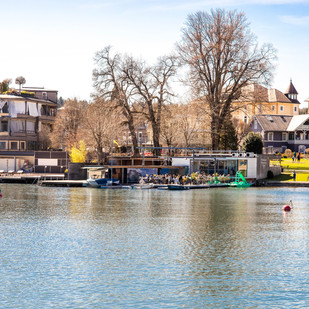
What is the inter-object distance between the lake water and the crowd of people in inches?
776

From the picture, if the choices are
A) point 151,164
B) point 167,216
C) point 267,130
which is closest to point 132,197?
point 167,216

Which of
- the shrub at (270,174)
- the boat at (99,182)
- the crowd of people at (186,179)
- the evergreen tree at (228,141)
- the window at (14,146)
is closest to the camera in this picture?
the boat at (99,182)

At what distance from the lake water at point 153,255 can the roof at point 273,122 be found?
215ft

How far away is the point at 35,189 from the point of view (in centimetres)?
7650

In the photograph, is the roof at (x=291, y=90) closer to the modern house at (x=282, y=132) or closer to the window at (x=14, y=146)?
the modern house at (x=282, y=132)

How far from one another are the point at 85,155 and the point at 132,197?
32.1 metres

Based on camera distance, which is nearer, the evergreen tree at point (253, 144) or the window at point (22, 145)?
the evergreen tree at point (253, 144)

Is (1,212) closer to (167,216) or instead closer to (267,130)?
(167,216)

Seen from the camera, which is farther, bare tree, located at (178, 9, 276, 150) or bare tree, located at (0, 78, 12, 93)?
bare tree, located at (0, 78, 12, 93)

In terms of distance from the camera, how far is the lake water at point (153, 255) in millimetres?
25031

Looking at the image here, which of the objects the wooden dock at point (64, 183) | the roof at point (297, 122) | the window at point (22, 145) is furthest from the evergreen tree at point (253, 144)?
the window at point (22, 145)

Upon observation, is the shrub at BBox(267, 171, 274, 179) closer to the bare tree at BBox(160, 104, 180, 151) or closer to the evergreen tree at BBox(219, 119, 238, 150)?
the evergreen tree at BBox(219, 119, 238, 150)

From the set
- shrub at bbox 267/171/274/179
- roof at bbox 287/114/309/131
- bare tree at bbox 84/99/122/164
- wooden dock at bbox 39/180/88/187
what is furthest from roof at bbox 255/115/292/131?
wooden dock at bbox 39/180/88/187

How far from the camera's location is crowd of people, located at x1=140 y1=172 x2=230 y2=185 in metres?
80.0
